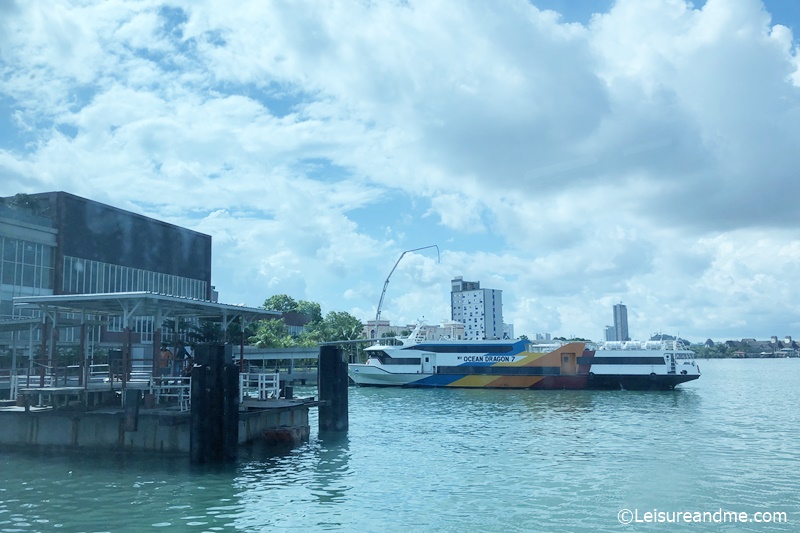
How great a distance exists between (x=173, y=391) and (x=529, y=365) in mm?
45811

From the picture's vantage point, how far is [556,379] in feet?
215

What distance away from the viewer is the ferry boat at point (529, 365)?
6412 cm

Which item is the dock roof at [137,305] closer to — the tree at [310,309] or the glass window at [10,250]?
the glass window at [10,250]

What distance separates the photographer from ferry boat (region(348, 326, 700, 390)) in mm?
64125

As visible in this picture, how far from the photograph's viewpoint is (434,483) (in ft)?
64.8

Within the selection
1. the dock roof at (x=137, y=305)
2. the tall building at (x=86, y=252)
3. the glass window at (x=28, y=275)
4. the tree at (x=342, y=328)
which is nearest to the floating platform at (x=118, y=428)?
the dock roof at (x=137, y=305)

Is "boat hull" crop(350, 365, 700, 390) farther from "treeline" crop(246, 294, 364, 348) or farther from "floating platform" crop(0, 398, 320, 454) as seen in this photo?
"floating platform" crop(0, 398, 320, 454)

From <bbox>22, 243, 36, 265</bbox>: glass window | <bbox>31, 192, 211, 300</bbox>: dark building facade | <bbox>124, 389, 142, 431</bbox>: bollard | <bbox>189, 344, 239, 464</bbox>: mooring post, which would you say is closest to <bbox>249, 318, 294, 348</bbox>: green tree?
<bbox>31, 192, 211, 300</bbox>: dark building facade

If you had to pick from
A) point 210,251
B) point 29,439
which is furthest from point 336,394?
point 210,251

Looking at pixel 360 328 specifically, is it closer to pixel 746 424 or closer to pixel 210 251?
pixel 210 251

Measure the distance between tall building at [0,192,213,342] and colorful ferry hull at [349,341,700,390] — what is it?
22338 millimetres

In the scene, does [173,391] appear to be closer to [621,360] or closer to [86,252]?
[86,252]

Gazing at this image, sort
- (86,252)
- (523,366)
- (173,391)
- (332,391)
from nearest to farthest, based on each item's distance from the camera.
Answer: (173,391), (332,391), (86,252), (523,366)

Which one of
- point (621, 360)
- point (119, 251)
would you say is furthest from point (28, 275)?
point (621, 360)
